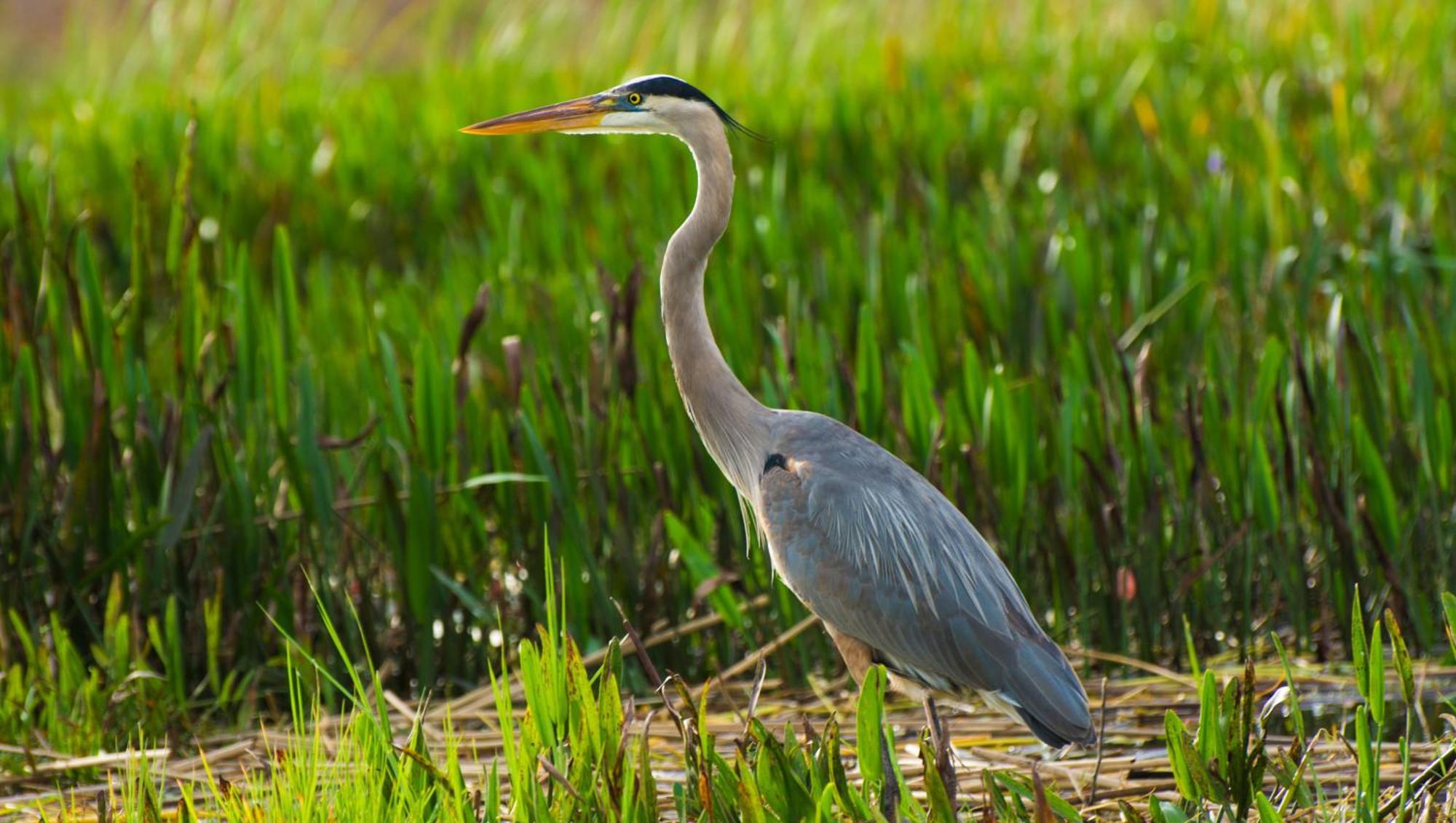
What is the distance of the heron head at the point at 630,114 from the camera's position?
3344 mm

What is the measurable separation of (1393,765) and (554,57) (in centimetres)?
808

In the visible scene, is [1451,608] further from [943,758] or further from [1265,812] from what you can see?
[943,758]

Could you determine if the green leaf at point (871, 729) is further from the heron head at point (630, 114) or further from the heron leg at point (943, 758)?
the heron head at point (630, 114)

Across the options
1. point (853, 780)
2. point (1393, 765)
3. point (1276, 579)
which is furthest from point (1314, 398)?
point (853, 780)

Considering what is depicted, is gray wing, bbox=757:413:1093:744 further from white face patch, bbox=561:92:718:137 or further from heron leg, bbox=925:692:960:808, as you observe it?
white face patch, bbox=561:92:718:137

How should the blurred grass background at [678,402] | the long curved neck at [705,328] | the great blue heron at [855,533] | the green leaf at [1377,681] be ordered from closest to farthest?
the green leaf at [1377,681], the great blue heron at [855,533], the long curved neck at [705,328], the blurred grass background at [678,402]

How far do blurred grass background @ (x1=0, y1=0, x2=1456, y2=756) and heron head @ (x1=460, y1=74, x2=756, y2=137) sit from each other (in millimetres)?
513

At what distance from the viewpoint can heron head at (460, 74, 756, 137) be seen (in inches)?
132

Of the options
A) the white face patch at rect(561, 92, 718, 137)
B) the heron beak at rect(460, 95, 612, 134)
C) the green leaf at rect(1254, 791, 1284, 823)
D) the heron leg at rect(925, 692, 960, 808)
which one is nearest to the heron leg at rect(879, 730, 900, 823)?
the heron leg at rect(925, 692, 960, 808)

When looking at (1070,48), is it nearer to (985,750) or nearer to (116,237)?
(116,237)

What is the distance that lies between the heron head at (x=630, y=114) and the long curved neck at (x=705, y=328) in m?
0.03

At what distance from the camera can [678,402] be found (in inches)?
171

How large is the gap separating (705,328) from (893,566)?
22.9 inches

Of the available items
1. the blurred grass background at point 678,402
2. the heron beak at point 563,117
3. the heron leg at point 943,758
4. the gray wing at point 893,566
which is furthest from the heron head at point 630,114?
the heron leg at point 943,758
